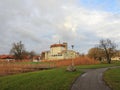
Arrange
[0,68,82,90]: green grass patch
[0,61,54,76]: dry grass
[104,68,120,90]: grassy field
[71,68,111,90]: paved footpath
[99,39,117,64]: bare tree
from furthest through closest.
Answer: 1. [99,39,117,64]: bare tree
2. [0,61,54,76]: dry grass
3. [0,68,82,90]: green grass patch
4. [104,68,120,90]: grassy field
5. [71,68,111,90]: paved footpath


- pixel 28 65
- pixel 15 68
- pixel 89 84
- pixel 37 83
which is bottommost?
pixel 89 84

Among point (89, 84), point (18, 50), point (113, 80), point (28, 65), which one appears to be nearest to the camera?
point (89, 84)

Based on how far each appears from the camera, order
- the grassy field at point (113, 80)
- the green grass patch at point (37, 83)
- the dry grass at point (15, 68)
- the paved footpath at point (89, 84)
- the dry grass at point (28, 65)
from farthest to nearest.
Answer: the dry grass at point (28, 65) → the dry grass at point (15, 68) → the green grass patch at point (37, 83) → the grassy field at point (113, 80) → the paved footpath at point (89, 84)

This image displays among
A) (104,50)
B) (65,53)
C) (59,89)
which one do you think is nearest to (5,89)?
(59,89)

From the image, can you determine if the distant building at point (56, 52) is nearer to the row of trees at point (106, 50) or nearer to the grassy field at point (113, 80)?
the row of trees at point (106, 50)

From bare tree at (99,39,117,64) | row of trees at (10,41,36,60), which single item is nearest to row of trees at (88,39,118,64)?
bare tree at (99,39,117,64)

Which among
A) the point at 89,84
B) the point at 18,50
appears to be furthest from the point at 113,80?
the point at 18,50

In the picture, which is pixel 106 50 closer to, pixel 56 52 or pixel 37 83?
pixel 56 52

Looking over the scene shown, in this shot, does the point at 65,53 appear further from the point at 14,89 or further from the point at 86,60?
the point at 14,89

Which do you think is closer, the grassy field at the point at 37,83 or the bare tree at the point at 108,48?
the grassy field at the point at 37,83

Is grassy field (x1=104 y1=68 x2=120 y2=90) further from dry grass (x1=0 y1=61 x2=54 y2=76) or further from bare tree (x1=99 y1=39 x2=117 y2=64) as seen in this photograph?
bare tree (x1=99 y1=39 x2=117 y2=64)

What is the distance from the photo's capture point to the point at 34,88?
1772 centimetres

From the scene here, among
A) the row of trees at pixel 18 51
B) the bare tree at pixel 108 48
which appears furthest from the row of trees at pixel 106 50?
the row of trees at pixel 18 51

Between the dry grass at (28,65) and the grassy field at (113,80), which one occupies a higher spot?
the dry grass at (28,65)
